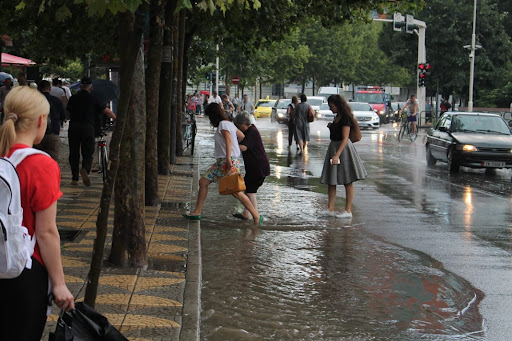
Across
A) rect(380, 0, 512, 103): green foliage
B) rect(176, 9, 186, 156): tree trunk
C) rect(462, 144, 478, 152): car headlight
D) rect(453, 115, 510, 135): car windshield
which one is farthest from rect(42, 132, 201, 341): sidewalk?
rect(380, 0, 512, 103): green foliage

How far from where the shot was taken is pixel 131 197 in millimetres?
8227

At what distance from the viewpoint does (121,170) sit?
8.27 m

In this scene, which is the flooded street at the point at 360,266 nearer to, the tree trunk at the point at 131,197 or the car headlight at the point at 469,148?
the tree trunk at the point at 131,197

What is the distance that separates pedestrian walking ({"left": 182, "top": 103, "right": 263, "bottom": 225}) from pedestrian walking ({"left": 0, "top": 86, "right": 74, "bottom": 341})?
23.5ft

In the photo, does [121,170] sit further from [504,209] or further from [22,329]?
[504,209]

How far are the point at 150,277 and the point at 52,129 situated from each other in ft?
24.2

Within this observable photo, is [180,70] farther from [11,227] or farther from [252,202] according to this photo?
[11,227]

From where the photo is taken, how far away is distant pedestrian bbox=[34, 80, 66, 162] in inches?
543

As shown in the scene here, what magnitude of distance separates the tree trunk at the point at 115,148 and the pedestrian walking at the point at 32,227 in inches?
44.1

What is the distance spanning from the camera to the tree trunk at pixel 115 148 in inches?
193

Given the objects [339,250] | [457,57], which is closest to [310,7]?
[339,250]

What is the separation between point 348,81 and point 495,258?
284 feet

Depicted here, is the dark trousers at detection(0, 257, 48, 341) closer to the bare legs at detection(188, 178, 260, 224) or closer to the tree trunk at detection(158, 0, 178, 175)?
the bare legs at detection(188, 178, 260, 224)

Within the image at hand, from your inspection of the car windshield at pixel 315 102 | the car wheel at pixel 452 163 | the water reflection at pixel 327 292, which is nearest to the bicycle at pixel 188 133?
the car wheel at pixel 452 163
